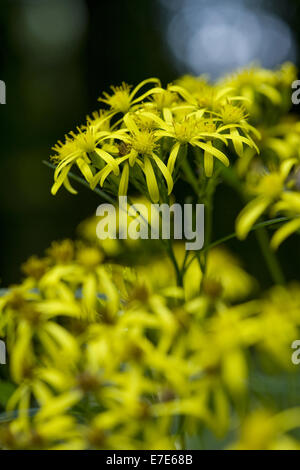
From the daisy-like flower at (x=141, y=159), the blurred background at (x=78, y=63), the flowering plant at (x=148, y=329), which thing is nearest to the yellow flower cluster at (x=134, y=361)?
the flowering plant at (x=148, y=329)

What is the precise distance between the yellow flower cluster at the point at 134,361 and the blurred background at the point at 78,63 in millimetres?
1535

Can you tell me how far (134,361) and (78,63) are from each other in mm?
2543

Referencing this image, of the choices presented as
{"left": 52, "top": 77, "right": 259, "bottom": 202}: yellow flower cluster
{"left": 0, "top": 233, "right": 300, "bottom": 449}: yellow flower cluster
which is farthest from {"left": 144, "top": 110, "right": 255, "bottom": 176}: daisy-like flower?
{"left": 0, "top": 233, "right": 300, "bottom": 449}: yellow flower cluster

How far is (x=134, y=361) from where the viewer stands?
0.52 meters

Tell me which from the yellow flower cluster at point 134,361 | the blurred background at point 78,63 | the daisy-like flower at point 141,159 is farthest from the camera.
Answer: the blurred background at point 78,63

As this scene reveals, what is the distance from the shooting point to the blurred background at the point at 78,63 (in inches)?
87.6

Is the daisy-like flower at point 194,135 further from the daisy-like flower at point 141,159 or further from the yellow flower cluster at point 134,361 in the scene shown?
the yellow flower cluster at point 134,361

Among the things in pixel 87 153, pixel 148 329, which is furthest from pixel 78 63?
pixel 148 329

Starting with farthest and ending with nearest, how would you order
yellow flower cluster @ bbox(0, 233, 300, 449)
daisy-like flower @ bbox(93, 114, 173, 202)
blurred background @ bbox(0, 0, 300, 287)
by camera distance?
blurred background @ bbox(0, 0, 300, 287)
daisy-like flower @ bbox(93, 114, 173, 202)
yellow flower cluster @ bbox(0, 233, 300, 449)

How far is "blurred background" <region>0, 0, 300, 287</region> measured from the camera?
2.22 metres

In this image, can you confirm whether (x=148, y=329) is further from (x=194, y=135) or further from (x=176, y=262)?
(x=194, y=135)

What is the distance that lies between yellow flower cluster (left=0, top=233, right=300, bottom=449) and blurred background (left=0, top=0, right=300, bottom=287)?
1.54 metres

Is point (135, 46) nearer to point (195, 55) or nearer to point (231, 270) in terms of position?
point (195, 55)

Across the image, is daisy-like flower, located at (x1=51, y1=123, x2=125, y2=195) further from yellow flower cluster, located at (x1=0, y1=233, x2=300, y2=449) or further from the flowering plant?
yellow flower cluster, located at (x1=0, y1=233, x2=300, y2=449)
